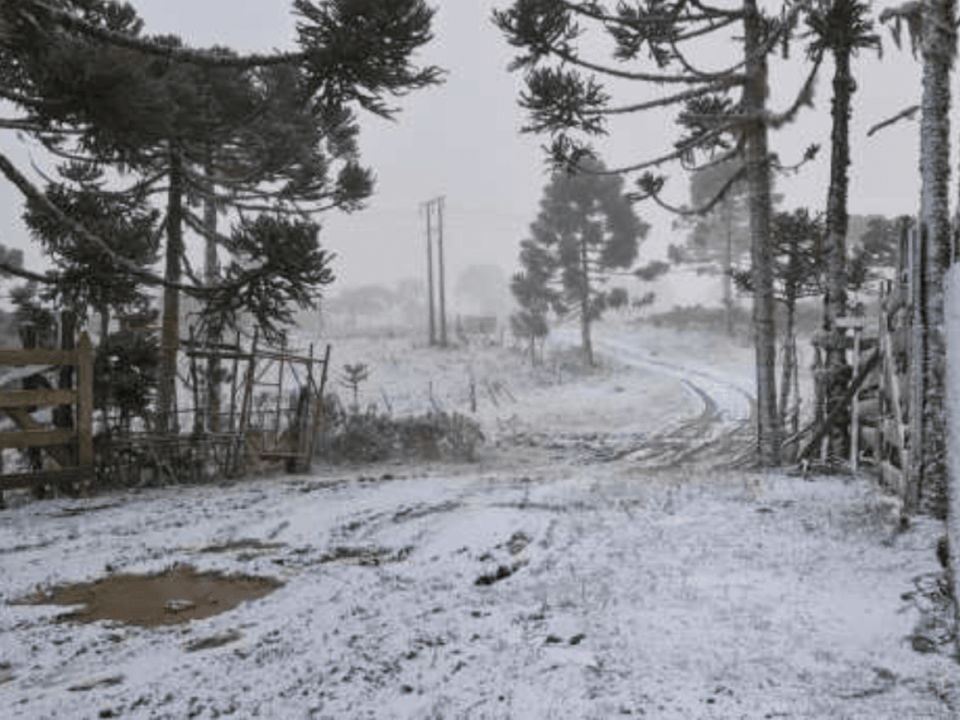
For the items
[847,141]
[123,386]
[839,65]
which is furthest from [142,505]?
[839,65]

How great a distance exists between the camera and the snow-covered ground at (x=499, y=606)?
2.92 m

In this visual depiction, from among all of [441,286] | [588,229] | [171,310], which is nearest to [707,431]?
[171,310]

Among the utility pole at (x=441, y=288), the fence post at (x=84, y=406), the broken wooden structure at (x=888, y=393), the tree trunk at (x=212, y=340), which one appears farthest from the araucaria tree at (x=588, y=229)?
the fence post at (x=84, y=406)

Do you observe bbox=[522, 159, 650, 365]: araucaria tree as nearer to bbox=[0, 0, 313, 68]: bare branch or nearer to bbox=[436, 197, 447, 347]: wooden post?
bbox=[436, 197, 447, 347]: wooden post

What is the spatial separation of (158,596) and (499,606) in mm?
2427

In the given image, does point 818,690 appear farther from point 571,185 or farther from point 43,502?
point 571,185

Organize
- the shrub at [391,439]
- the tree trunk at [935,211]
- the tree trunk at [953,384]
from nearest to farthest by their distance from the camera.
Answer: the tree trunk at [953,384], the tree trunk at [935,211], the shrub at [391,439]

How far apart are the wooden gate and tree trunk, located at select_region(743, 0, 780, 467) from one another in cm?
871

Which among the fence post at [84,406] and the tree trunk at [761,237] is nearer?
the fence post at [84,406]

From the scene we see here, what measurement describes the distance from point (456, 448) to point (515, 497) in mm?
6257

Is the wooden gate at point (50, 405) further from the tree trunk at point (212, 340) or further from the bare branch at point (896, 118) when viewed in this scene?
the bare branch at point (896, 118)

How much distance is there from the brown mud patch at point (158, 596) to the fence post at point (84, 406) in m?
3.93

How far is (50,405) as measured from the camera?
7.86 metres

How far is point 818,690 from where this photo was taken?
287cm
